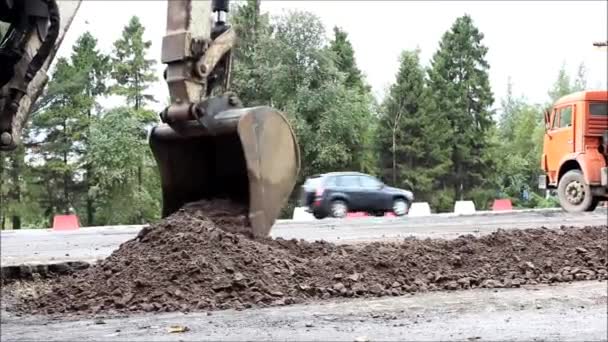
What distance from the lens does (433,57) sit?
14.4 meters

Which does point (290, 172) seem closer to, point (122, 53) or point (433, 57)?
point (122, 53)

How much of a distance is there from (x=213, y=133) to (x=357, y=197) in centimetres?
950

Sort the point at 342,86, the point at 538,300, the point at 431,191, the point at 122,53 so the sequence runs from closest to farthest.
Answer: the point at 538,300, the point at 342,86, the point at 122,53, the point at 431,191

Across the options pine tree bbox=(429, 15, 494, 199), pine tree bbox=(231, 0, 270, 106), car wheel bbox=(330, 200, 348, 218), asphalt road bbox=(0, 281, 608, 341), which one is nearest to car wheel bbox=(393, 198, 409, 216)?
car wheel bbox=(330, 200, 348, 218)

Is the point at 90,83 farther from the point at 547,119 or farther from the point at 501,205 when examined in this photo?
the point at 547,119

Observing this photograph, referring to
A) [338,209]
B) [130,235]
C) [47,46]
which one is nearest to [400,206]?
[338,209]

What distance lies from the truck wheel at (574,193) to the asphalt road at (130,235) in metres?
2.67

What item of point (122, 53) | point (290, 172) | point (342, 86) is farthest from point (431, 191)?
point (290, 172)

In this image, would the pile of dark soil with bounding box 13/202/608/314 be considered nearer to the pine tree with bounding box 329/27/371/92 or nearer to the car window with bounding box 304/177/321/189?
the car window with bounding box 304/177/321/189

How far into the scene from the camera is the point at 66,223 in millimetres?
10852

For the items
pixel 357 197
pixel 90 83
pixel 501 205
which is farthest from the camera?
pixel 357 197

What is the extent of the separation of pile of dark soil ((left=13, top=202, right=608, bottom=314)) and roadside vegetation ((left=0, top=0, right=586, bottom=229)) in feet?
3.15

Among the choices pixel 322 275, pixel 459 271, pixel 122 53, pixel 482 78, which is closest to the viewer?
pixel 322 275

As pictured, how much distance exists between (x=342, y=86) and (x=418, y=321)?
17.9 ft
